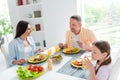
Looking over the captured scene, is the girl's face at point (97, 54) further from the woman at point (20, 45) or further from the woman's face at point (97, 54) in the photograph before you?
the woman at point (20, 45)

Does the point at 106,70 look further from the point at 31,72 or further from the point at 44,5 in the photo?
the point at 44,5

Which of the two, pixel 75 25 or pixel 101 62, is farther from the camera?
pixel 75 25

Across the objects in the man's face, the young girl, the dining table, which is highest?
the man's face

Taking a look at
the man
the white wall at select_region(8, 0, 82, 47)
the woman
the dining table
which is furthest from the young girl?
the white wall at select_region(8, 0, 82, 47)

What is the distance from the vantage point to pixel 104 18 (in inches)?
132

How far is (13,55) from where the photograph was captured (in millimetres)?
2219

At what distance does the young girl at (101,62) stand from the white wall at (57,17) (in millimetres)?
1855

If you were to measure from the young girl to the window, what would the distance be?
189cm

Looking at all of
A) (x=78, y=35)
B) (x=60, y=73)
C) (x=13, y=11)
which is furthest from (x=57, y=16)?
(x=60, y=73)

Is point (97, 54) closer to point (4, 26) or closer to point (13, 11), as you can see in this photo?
point (13, 11)

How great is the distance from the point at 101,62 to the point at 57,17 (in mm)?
2043

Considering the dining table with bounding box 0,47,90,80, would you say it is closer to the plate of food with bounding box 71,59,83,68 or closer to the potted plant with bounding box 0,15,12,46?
the plate of food with bounding box 71,59,83,68

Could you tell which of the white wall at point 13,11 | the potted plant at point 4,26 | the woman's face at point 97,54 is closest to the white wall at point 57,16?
the white wall at point 13,11

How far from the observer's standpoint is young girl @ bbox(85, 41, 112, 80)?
4.65 ft
